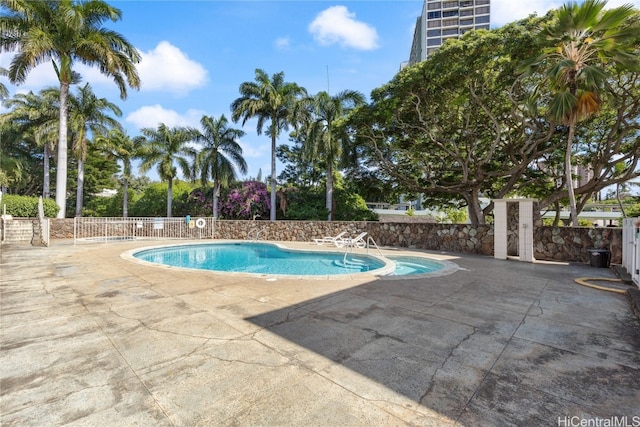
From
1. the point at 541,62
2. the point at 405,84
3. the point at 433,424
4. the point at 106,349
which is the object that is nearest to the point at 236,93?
the point at 405,84

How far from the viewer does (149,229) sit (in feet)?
57.7

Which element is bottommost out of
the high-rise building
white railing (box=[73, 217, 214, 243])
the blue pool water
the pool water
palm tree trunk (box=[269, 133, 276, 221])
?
the blue pool water

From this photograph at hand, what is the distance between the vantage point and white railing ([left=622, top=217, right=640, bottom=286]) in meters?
5.24

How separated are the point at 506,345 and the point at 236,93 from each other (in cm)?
2243

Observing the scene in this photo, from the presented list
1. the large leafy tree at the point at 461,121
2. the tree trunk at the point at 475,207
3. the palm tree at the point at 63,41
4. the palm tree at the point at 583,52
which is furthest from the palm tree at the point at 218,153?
the palm tree at the point at 583,52

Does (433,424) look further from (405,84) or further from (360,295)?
(405,84)

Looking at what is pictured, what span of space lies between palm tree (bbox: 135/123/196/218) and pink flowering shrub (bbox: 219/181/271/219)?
12.3ft

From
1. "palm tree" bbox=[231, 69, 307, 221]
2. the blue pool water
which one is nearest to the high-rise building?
"palm tree" bbox=[231, 69, 307, 221]

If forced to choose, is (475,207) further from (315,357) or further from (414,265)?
(315,357)

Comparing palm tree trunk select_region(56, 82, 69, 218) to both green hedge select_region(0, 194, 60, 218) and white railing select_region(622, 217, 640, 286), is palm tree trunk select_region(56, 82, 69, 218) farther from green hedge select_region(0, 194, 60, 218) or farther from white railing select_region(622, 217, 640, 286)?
white railing select_region(622, 217, 640, 286)

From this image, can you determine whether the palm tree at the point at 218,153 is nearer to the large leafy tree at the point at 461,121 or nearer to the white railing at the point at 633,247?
the large leafy tree at the point at 461,121

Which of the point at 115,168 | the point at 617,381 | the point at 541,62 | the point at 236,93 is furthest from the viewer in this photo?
the point at 115,168

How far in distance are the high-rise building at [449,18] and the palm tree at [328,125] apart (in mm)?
56891

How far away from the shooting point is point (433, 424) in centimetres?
192
